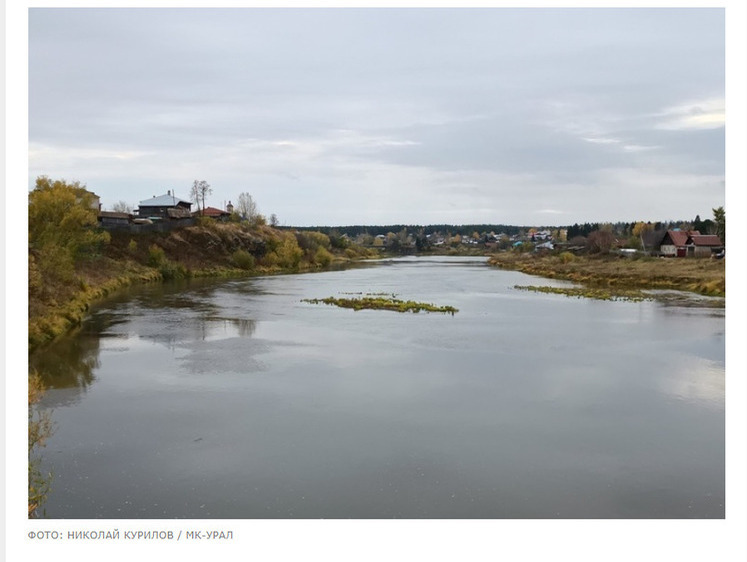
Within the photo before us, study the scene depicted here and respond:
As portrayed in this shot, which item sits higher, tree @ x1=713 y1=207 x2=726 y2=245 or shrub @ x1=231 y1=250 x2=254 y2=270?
tree @ x1=713 y1=207 x2=726 y2=245

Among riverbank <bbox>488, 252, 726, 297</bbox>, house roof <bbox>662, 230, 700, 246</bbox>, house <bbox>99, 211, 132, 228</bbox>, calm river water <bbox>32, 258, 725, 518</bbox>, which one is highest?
house <bbox>99, 211, 132, 228</bbox>

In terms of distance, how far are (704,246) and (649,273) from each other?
19865 mm

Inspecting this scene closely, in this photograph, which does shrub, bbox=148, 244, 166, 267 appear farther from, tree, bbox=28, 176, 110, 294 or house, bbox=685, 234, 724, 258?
house, bbox=685, 234, 724, 258

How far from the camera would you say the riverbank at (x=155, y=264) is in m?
29.0

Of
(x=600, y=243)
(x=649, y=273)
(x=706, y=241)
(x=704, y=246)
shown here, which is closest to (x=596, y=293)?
(x=649, y=273)

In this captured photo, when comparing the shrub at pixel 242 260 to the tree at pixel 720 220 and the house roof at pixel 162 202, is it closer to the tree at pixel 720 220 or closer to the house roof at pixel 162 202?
the house roof at pixel 162 202

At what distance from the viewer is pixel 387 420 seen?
15.6 metres

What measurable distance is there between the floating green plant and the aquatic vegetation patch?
12157 millimetres

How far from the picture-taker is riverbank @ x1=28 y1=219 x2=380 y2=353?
95.0 ft

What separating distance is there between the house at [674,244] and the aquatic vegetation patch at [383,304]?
46241 mm

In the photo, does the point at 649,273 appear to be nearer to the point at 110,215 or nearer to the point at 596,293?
the point at 596,293

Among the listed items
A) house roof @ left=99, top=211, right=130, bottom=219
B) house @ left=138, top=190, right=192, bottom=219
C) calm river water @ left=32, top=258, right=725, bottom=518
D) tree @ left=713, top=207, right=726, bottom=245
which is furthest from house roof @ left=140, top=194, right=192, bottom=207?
tree @ left=713, top=207, right=726, bottom=245

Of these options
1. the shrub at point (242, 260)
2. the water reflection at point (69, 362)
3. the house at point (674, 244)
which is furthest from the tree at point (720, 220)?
the water reflection at point (69, 362)

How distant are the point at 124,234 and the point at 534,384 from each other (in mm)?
57561
